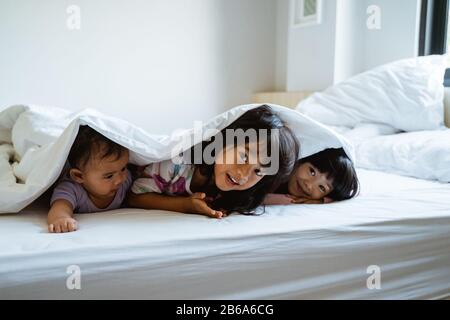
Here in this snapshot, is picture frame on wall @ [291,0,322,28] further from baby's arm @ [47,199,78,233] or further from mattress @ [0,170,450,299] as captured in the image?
baby's arm @ [47,199,78,233]

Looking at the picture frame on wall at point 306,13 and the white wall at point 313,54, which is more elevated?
the picture frame on wall at point 306,13

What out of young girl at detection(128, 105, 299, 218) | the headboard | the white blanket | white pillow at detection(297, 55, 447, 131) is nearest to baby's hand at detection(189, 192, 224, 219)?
young girl at detection(128, 105, 299, 218)

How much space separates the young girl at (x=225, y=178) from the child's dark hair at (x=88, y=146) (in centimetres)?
12

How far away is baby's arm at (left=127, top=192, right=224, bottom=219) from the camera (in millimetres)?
747

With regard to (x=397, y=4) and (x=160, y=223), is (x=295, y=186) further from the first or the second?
(x=397, y=4)

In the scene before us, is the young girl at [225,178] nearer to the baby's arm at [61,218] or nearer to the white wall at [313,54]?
the baby's arm at [61,218]

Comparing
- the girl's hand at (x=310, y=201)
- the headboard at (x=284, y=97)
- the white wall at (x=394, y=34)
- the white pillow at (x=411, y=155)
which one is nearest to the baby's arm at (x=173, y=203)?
the girl's hand at (x=310, y=201)

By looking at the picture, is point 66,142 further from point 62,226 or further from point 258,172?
point 258,172

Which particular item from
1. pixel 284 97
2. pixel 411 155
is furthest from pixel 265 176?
pixel 284 97

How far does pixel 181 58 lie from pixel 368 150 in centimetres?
134

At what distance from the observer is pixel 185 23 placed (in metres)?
2.20

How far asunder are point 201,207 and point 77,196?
0.26 metres

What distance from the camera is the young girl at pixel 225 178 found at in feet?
2.54
